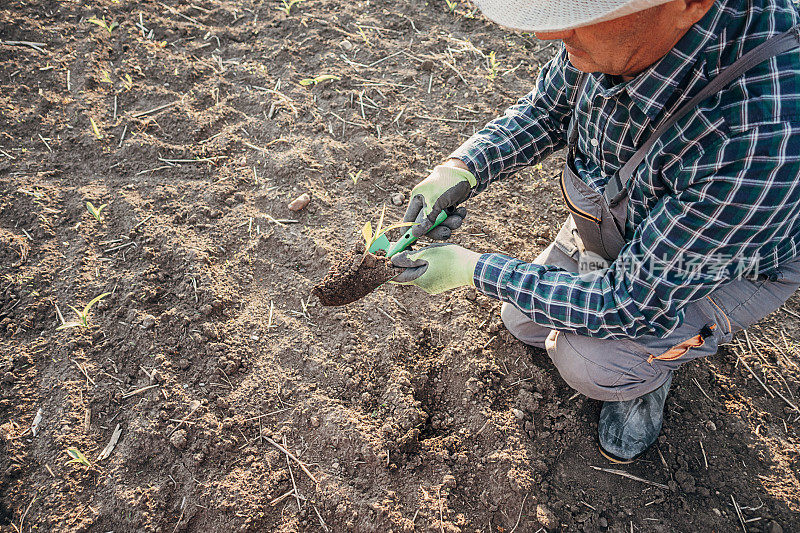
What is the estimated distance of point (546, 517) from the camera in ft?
5.73

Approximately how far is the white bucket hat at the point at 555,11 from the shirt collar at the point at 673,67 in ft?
0.99

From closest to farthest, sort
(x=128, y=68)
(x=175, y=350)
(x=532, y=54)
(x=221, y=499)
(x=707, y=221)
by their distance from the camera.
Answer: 1. (x=707, y=221)
2. (x=221, y=499)
3. (x=175, y=350)
4. (x=128, y=68)
5. (x=532, y=54)

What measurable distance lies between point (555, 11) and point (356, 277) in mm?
1057

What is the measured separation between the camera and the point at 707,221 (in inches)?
51.6

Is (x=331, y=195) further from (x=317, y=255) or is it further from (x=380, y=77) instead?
(x=380, y=77)

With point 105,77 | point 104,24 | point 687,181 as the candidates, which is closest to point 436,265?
point 687,181

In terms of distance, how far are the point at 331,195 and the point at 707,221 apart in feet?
5.44

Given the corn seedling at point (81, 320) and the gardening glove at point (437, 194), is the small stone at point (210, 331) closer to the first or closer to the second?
the corn seedling at point (81, 320)

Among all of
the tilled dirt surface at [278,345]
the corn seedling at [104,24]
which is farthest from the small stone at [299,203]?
the corn seedling at [104,24]

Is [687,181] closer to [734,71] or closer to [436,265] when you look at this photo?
[734,71]

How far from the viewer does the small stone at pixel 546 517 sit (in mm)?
1738

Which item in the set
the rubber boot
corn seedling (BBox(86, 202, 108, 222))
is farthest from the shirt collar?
corn seedling (BBox(86, 202, 108, 222))

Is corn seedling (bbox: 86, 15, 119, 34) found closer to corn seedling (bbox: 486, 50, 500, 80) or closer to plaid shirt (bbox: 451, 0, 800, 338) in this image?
corn seedling (bbox: 486, 50, 500, 80)

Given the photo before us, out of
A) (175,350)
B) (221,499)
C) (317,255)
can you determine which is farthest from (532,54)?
(221,499)
